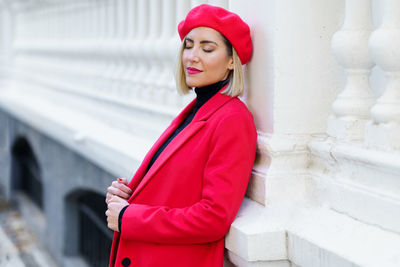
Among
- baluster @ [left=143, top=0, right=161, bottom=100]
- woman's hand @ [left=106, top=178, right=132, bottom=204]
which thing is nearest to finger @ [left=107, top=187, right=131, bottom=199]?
woman's hand @ [left=106, top=178, right=132, bottom=204]

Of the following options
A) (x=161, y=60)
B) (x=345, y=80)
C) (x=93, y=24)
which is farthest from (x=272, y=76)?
(x=93, y=24)

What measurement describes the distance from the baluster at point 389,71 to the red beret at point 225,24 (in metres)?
0.52

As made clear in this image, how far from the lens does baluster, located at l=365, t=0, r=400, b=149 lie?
168 cm

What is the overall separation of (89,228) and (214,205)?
11.5 feet

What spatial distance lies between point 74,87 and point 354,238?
13.3 feet

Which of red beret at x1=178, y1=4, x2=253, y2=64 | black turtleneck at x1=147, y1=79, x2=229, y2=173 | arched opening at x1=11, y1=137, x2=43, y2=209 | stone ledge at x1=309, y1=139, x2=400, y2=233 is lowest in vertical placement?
arched opening at x1=11, y1=137, x2=43, y2=209

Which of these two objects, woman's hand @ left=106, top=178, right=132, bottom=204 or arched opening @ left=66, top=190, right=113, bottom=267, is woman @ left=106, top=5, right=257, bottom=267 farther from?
arched opening @ left=66, top=190, right=113, bottom=267

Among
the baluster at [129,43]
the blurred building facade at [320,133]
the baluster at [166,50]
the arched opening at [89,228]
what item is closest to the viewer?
the blurred building facade at [320,133]

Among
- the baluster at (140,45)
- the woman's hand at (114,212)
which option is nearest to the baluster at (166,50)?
the baluster at (140,45)

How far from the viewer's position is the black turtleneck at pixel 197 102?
2.12m

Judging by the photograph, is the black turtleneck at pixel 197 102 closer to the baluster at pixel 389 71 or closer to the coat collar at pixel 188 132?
the coat collar at pixel 188 132

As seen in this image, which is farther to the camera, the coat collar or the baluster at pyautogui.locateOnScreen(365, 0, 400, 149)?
the coat collar

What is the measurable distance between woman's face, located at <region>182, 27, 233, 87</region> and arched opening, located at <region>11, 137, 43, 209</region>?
571 cm

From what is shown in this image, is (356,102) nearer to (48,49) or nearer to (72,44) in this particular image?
(72,44)
